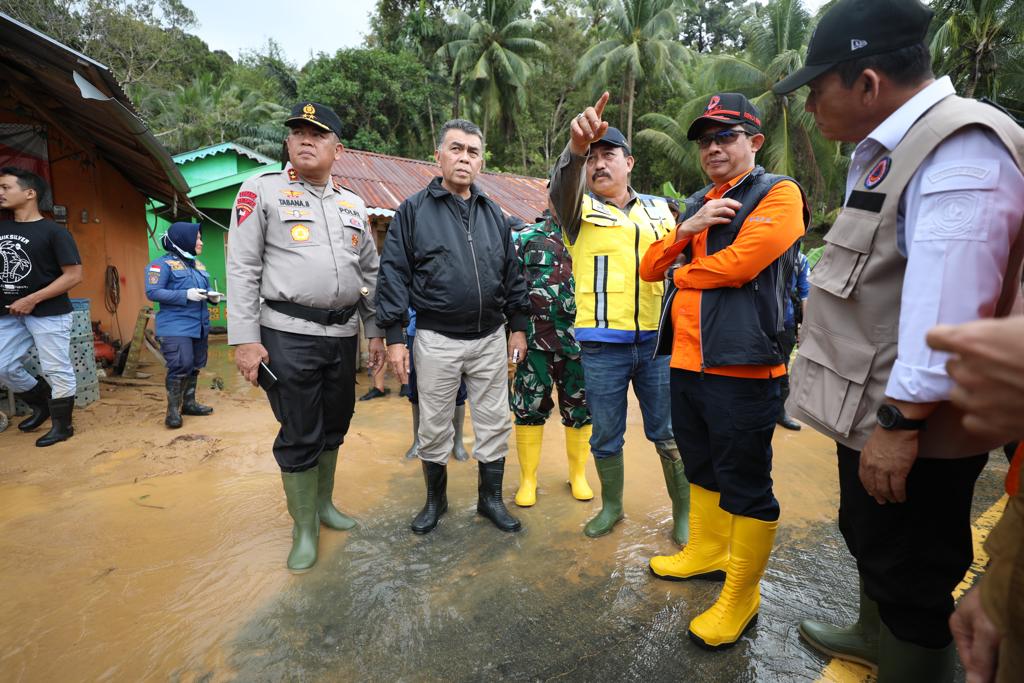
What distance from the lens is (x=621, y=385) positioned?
2885mm

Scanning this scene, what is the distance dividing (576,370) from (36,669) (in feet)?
9.33

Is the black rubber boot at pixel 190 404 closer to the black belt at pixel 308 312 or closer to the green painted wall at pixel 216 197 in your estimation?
the black belt at pixel 308 312

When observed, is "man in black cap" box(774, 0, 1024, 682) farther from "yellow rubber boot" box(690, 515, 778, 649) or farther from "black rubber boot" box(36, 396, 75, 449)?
"black rubber boot" box(36, 396, 75, 449)

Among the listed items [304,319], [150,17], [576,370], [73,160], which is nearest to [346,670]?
[304,319]

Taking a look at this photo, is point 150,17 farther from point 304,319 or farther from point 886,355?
point 886,355

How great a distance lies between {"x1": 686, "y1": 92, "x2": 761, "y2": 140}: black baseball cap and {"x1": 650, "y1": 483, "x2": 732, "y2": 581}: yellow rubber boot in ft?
5.27

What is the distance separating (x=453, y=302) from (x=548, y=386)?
37.8 inches

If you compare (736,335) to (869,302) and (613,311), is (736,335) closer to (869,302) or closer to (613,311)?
(869,302)

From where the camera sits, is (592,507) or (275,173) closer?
(275,173)

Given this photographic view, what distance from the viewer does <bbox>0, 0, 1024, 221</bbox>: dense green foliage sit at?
1480cm

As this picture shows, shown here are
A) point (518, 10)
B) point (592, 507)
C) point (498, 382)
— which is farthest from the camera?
point (518, 10)

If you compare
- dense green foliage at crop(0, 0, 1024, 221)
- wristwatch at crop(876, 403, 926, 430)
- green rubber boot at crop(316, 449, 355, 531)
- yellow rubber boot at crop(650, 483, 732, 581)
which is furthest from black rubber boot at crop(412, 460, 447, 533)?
dense green foliage at crop(0, 0, 1024, 221)

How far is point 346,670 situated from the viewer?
1973mm

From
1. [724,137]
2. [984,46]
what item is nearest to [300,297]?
[724,137]
